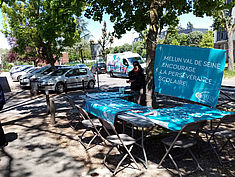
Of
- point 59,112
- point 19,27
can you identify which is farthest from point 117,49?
A: point 59,112

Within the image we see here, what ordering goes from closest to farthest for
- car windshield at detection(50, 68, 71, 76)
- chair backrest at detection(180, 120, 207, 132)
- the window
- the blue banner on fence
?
chair backrest at detection(180, 120, 207, 132) < the blue banner on fence < car windshield at detection(50, 68, 71, 76) < the window

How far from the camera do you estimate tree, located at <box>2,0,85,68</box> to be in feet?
20.9

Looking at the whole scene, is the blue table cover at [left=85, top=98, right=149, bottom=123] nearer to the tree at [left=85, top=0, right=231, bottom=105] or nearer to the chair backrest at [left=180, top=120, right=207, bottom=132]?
the chair backrest at [left=180, top=120, right=207, bottom=132]

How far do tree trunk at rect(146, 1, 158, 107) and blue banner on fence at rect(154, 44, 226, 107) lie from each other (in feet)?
1.33

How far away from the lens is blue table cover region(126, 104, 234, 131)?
13.7ft

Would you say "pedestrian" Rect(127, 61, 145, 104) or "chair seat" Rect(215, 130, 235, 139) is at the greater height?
"pedestrian" Rect(127, 61, 145, 104)

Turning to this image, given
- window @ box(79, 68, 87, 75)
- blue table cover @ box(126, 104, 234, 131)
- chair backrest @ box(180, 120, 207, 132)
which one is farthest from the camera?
window @ box(79, 68, 87, 75)

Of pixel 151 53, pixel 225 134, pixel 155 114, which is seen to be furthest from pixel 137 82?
pixel 225 134

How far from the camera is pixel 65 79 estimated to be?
48.5 feet

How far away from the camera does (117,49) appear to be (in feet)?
351

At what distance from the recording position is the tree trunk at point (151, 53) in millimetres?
6643

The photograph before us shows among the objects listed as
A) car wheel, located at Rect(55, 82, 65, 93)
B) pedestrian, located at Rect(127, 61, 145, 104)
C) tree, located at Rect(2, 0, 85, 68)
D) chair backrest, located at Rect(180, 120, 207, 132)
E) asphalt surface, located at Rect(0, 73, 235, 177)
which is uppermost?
tree, located at Rect(2, 0, 85, 68)

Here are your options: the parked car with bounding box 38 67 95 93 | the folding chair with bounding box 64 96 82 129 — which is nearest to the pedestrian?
the folding chair with bounding box 64 96 82 129

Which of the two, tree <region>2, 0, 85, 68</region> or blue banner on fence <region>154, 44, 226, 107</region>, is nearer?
blue banner on fence <region>154, 44, 226, 107</region>
